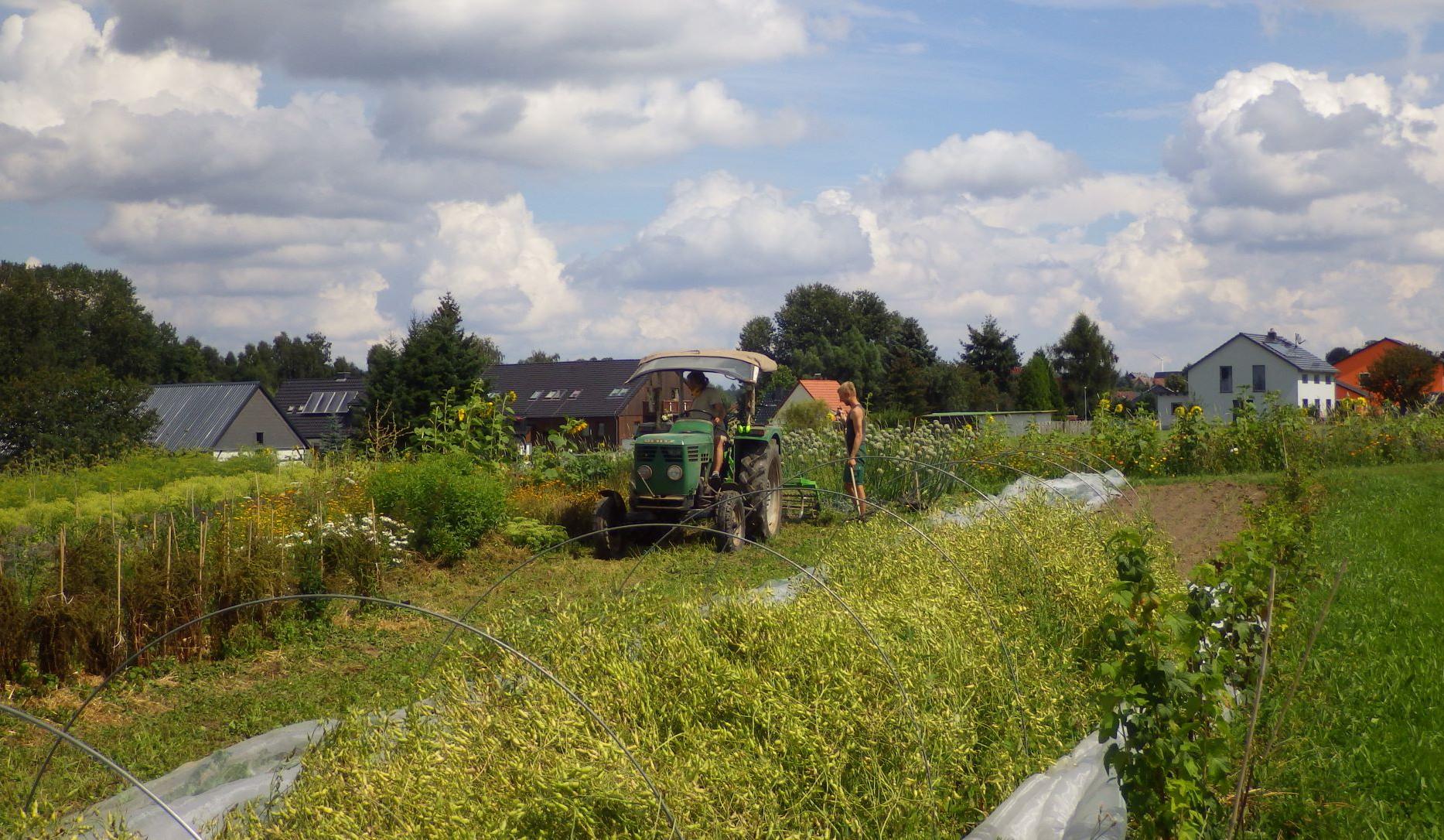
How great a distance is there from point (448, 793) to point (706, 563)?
5.42 m

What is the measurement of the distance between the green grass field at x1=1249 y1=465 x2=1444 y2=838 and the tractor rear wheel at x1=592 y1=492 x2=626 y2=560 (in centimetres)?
558

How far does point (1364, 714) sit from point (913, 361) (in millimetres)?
46586

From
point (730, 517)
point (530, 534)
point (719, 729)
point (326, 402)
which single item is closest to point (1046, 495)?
point (730, 517)

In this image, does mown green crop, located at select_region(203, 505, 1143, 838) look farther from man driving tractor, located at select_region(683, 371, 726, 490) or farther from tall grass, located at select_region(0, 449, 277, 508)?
tall grass, located at select_region(0, 449, 277, 508)

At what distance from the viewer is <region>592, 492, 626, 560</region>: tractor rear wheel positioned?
9.34 meters

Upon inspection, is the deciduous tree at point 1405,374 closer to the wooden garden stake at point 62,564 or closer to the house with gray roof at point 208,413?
the house with gray roof at point 208,413

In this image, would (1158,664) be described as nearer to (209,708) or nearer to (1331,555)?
(209,708)

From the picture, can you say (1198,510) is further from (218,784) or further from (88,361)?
(88,361)

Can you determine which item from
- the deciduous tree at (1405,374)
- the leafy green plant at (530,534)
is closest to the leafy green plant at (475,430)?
the leafy green plant at (530,534)

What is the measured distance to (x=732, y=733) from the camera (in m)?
3.33

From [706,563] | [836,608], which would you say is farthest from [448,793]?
[706,563]

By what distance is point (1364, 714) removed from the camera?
161 inches

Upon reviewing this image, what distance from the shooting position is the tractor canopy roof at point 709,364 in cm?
947

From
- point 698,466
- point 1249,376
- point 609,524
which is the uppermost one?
point 1249,376
